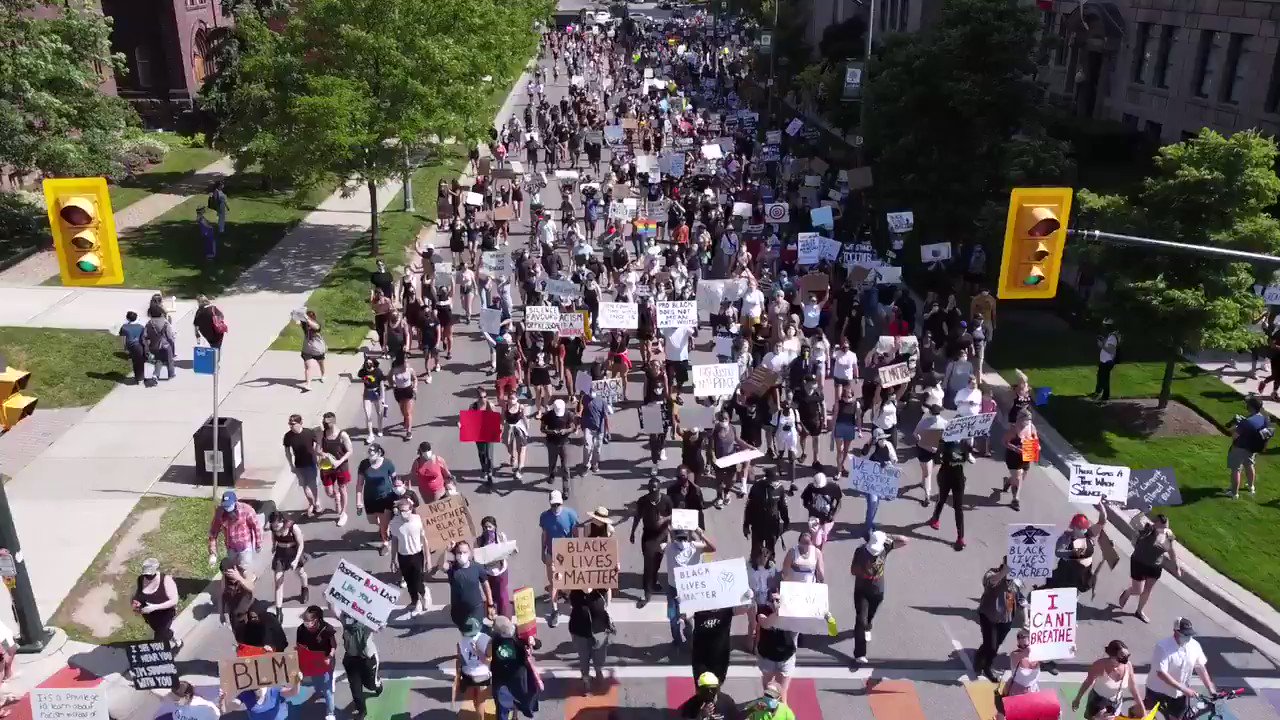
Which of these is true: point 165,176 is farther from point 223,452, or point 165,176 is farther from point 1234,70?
Answer: point 1234,70

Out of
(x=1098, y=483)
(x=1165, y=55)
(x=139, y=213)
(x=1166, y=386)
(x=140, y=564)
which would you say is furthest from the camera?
(x=1165, y=55)

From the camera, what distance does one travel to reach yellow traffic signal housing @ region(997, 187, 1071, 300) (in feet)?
33.2

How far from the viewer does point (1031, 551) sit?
11.8 metres

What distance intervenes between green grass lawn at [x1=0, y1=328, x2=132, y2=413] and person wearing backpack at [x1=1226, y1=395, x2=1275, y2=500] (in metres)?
19.0

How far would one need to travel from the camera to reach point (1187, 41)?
3341cm

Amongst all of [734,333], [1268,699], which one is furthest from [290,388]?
[1268,699]

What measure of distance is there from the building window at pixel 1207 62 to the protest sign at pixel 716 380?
78.0ft

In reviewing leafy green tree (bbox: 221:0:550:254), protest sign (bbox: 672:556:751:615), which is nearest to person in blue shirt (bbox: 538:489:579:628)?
protest sign (bbox: 672:556:751:615)

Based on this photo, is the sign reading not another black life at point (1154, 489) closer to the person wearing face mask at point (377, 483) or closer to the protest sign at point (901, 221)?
the person wearing face mask at point (377, 483)

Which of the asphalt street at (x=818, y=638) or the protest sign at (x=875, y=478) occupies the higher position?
the protest sign at (x=875, y=478)

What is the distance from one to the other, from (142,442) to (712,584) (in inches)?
436

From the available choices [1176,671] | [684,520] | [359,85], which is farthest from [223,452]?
[359,85]

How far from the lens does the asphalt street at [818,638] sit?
11.2 meters

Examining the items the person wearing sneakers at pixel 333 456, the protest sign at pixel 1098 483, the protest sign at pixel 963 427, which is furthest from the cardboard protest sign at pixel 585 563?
the protest sign at pixel 1098 483
